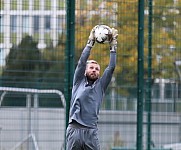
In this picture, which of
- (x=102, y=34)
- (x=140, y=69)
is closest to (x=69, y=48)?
(x=140, y=69)

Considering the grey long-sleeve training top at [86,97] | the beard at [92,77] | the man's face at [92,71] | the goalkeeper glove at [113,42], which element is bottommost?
the grey long-sleeve training top at [86,97]

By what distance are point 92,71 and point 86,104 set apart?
38 cm

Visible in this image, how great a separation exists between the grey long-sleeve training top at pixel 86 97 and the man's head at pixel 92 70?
7cm

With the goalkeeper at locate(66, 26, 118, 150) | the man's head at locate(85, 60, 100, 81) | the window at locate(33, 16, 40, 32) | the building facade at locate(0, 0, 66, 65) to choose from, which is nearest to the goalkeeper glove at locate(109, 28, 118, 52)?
the goalkeeper at locate(66, 26, 118, 150)

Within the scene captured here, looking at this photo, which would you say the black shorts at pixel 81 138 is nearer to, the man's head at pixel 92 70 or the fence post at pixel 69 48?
the man's head at pixel 92 70

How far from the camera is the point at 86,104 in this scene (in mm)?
8125

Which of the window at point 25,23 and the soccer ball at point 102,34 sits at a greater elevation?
the window at point 25,23

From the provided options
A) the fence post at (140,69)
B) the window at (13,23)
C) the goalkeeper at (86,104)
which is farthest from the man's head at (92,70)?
the window at (13,23)

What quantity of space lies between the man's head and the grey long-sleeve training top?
74 millimetres

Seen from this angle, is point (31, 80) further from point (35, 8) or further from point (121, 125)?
point (121, 125)

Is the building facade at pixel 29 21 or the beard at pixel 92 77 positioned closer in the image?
the beard at pixel 92 77

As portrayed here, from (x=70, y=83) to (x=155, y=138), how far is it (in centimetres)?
298

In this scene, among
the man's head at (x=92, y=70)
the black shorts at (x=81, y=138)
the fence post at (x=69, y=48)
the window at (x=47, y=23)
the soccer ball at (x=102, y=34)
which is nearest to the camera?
the black shorts at (x=81, y=138)

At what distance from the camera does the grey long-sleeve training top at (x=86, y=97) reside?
26.6 ft
